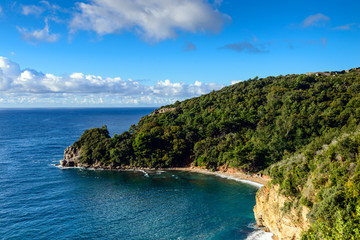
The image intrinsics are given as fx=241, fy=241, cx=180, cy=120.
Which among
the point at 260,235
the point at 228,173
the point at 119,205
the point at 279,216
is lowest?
the point at 119,205

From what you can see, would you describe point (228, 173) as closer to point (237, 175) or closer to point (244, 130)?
point (237, 175)

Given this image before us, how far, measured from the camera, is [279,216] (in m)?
28.3

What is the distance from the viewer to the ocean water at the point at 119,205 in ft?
115

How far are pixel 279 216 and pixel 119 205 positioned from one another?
28800 millimetres

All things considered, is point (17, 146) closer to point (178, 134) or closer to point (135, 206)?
point (178, 134)

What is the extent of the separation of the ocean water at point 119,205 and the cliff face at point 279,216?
282 centimetres

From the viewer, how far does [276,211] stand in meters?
Answer: 29.4

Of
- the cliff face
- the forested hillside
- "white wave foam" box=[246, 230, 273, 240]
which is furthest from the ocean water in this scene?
the forested hillside

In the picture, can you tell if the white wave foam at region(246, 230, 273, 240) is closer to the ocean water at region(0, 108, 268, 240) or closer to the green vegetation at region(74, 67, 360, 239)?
the ocean water at region(0, 108, 268, 240)

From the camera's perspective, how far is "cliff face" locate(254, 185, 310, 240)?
82.5 feet

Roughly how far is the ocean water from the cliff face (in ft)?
9.26

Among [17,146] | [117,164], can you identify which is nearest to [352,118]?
[117,164]

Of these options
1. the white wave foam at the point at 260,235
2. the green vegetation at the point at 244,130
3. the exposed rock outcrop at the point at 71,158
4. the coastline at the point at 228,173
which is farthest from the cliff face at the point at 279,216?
the exposed rock outcrop at the point at 71,158

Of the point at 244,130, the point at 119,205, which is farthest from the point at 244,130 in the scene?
the point at 119,205
